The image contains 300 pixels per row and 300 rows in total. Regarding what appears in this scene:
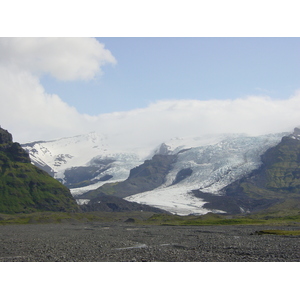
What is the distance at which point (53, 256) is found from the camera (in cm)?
4028

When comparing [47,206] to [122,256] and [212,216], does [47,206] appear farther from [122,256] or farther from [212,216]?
[122,256]

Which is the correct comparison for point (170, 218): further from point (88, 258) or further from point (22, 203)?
point (88, 258)

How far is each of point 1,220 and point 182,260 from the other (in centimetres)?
11787

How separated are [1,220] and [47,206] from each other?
58.9 m

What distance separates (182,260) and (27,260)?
47.4 ft

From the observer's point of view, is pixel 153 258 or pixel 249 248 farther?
pixel 249 248

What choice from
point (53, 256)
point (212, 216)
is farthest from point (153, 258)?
point (212, 216)

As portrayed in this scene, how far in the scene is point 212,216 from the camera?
164 m

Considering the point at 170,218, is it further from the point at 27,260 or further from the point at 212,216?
the point at 27,260
